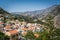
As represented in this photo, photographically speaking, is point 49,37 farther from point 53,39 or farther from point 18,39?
point 18,39

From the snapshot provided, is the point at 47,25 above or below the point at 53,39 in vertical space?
above

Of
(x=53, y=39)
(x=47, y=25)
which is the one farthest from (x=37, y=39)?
(x=47, y=25)

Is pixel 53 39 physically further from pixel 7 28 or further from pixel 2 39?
pixel 7 28

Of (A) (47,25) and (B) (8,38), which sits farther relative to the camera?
(B) (8,38)

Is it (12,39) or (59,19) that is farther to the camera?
(59,19)

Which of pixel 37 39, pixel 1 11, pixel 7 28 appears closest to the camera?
pixel 37 39

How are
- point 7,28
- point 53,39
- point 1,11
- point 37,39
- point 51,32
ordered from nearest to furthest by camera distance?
1. point 51,32
2. point 53,39
3. point 37,39
4. point 7,28
5. point 1,11

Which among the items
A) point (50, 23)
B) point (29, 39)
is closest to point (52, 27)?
point (50, 23)

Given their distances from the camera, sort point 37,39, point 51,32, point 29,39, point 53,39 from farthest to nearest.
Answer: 1. point 37,39
2. point 29,39
3. point 53,39
4. point 51,32

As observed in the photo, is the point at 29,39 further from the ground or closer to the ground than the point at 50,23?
closer to the ground
